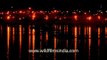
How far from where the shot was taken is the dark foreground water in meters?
10.5

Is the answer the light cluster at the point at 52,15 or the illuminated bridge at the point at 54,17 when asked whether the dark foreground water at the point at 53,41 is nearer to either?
the illuminated bridge at the point at 54,17

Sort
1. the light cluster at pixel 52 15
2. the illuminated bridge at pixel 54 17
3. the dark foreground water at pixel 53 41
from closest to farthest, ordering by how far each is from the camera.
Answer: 1. the dark foreground water at pixel 53 41
2. the illuminated bridge at pixel 54 17
3. the light cluster at pixel 52 15

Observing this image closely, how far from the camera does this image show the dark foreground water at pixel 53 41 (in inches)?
415

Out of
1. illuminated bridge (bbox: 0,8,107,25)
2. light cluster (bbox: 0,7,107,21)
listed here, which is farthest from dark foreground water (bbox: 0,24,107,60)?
light cluster (bbox: 0,7,107,21)

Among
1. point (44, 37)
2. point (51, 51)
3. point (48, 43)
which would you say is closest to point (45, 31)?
point (44, 37)

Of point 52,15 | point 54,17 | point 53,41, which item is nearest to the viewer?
point 53,41

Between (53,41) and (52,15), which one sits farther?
(52,15)

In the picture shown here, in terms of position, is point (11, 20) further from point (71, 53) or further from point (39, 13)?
point (71, 53)

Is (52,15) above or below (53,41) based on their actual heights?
above

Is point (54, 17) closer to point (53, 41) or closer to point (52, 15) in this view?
point (52, 15)

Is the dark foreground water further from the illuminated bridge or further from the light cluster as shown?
the light cluster

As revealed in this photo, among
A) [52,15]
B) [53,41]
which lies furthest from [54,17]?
[53,41]

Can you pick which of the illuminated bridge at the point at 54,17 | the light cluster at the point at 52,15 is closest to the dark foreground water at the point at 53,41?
the illuminated bridge at the point at 54,17

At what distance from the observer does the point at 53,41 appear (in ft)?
41.1
